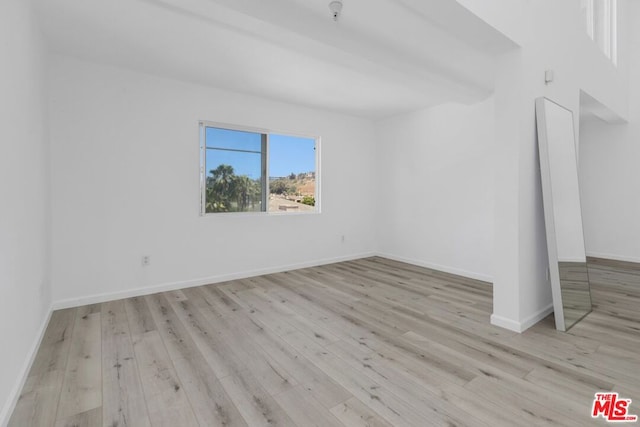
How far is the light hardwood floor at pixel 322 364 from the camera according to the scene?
1555 millimetres

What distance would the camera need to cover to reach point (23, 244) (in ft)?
6.23

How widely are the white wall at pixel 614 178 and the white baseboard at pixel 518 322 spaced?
Result: 12.2 ft

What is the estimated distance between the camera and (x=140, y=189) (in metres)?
3.41

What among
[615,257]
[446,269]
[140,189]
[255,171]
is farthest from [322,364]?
[615,257]

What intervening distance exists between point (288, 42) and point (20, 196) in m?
2.18

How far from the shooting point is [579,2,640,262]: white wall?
478 cm

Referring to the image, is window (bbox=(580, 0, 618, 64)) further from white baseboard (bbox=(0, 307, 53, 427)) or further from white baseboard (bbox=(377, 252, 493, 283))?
white baseboard (bbox=(0, 307, 53, 427))

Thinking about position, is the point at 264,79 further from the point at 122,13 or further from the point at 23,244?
the point at 23,244

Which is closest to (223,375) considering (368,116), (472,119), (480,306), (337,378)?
(337,378)

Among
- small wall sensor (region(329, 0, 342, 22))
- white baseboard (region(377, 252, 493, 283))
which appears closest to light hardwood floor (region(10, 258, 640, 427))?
white baseboard (region(377, 252, 493, 283))

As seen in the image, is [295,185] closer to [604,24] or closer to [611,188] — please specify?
[604,24]

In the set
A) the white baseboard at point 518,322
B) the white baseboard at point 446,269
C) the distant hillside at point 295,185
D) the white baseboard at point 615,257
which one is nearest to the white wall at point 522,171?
the white baseboard at point 518,322

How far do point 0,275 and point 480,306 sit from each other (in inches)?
142

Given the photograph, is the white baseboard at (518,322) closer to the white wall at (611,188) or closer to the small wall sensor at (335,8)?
the small wall sensor at (335,8)
